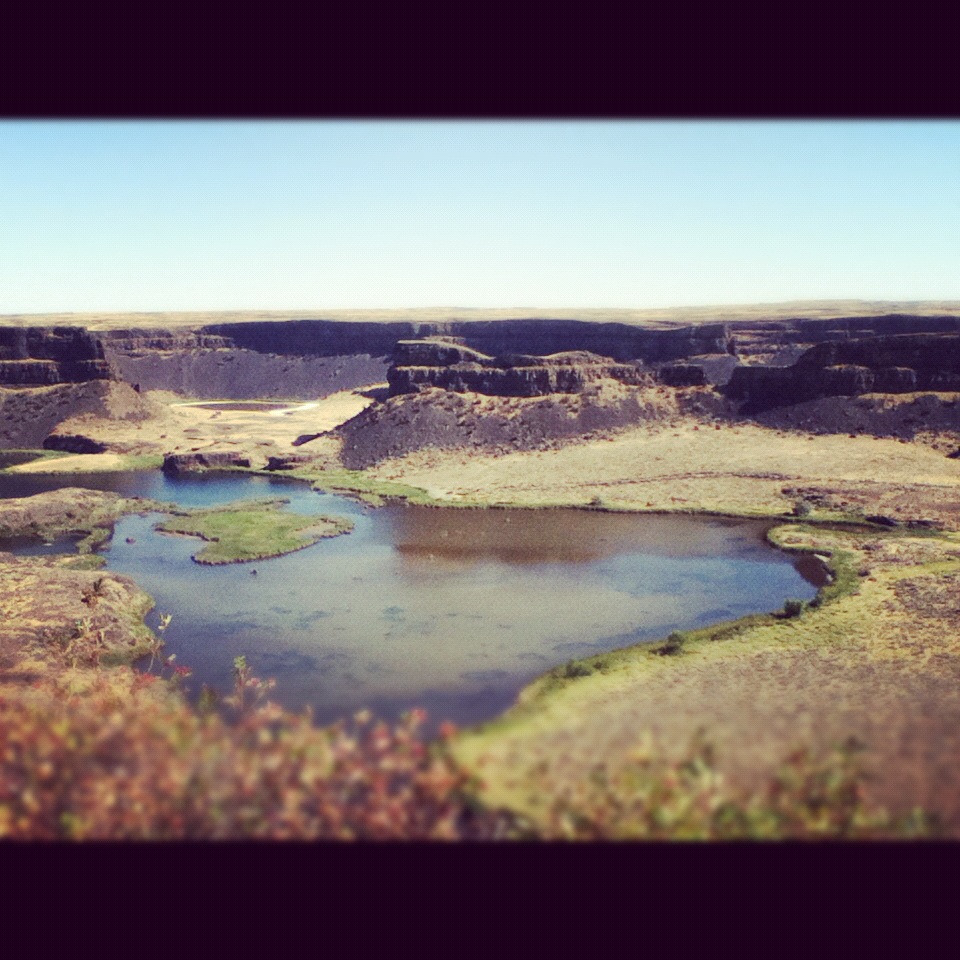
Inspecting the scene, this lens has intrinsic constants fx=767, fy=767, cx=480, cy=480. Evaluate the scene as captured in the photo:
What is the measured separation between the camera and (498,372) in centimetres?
6178

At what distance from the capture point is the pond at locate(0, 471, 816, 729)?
21688 millimetres

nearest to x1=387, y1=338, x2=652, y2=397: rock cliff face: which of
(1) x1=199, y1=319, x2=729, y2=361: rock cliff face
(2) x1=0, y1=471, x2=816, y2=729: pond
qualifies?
(2) x1=0, y1=471, x2=816, y2=729: pond

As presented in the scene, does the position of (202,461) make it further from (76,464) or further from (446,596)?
(446,596)

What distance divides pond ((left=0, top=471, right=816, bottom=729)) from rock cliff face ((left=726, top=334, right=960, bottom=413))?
2327 cm

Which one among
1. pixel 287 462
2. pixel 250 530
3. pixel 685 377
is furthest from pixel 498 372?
pixel 250 530

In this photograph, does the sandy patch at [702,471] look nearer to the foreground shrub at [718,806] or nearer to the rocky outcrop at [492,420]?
the rocky outcrop at [492,420]

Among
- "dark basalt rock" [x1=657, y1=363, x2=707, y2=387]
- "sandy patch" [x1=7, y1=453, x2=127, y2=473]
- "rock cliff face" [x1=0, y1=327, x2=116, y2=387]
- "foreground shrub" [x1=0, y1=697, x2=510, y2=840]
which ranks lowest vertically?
"sandy patch" [x1=7, y1=453, x2=127, y2=473]

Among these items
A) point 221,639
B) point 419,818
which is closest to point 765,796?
point 419,818

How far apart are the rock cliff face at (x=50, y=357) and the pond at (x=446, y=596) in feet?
132

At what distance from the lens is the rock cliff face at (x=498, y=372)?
61062 mm

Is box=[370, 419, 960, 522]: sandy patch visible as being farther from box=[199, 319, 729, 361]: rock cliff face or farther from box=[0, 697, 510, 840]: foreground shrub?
box=[0, 697, 510, 840]: foreground shrub

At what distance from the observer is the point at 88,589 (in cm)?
2716

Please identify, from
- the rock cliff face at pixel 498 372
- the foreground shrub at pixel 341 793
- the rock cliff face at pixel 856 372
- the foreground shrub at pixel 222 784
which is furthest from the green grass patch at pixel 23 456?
the foreground shrub at pixel 341 793
